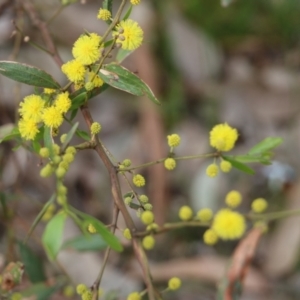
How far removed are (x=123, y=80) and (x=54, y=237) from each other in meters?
0.22

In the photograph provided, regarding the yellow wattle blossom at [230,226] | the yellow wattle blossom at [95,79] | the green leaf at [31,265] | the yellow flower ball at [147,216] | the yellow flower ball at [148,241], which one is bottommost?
the yellow wattle blossom at [230,226]

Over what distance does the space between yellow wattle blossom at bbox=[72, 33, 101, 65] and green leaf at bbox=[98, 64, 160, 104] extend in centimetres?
5

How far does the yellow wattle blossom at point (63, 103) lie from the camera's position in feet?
1.98

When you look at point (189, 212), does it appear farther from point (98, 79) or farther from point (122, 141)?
point (122, 141)

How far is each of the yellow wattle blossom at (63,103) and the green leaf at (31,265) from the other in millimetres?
509

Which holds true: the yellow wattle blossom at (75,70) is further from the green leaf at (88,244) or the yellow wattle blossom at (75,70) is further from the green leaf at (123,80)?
the green leaf at (88,244)

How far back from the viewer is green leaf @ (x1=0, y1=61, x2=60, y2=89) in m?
0.65

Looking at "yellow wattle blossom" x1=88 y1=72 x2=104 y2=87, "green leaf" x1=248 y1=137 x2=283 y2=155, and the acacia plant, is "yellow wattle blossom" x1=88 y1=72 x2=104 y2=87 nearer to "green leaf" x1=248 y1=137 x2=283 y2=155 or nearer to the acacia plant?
the acacia plant

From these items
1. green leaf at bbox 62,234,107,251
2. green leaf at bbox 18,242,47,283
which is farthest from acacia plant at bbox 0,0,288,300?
green leaf at bbox 18,242,47,283

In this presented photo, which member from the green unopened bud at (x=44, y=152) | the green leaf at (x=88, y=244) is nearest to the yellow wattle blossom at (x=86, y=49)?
the green unopened bud at (x=44, y=152)

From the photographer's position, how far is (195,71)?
73.2 inches

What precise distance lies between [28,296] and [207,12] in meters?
1.18

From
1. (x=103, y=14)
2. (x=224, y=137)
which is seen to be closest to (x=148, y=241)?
(x=224, y=137)

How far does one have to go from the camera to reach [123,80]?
2.16ft
